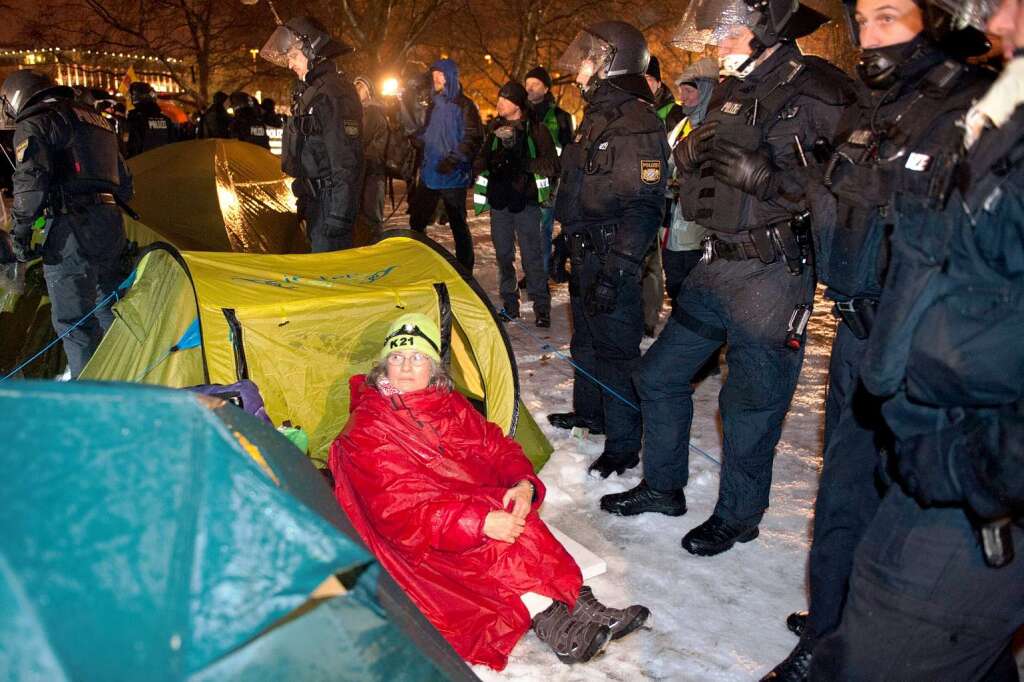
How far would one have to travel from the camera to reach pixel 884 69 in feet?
8.24

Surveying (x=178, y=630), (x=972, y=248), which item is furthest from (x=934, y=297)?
(x=178, y=630)

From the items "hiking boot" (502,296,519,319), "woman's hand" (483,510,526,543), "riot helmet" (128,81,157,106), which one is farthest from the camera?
"riot helmet" (128,81,157,106)

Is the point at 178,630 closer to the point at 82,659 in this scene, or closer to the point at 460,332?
the point at 82,659

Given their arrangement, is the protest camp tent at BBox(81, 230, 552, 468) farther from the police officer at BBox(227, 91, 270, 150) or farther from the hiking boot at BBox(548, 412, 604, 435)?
the police officer at BBox(227, 91, 270, 150)

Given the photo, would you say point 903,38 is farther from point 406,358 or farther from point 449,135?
point 449,135

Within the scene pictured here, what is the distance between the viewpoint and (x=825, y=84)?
3.12 meters

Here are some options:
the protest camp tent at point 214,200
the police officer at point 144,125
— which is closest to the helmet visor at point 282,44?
the protest camp tent at point 214,200

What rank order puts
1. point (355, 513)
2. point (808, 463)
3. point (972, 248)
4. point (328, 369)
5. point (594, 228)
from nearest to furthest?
point (972, 248), point (355, 513), point (328, 369), point (594, 228), point (808, 463)

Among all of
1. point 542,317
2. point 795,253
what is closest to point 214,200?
point 542,317

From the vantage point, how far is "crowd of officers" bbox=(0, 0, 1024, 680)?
1.72 metres

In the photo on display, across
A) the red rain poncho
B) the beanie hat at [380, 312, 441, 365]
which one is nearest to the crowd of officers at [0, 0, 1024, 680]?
the red rain poncho

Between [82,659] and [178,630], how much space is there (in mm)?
146

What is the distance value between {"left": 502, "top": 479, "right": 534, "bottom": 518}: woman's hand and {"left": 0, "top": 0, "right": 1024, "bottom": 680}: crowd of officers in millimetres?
924

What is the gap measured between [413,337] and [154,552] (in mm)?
1997
